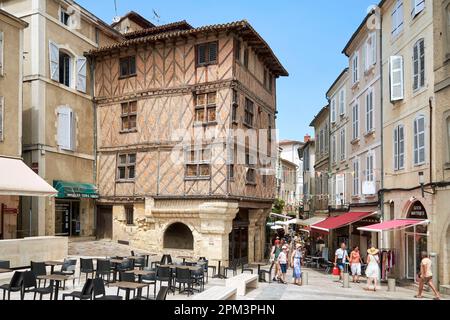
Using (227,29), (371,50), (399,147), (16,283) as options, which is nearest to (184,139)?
(227,29)

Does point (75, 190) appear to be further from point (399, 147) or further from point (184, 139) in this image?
point (399, 147)

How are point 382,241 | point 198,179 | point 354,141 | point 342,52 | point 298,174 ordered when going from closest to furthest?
point 382,241, point 198,179, point 354,141, point 342,52, point 298,174

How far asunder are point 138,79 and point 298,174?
38.4m

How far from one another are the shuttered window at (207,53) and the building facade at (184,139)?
0.04 m

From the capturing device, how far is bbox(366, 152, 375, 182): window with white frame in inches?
766

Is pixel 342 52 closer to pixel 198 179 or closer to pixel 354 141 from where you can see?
pixel 354 141

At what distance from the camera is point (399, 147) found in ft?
55.6

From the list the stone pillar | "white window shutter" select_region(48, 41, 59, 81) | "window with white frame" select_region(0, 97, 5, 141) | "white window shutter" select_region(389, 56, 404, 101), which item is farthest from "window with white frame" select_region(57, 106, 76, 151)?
"white window shutter" select_region(389, 56, 404, 101)

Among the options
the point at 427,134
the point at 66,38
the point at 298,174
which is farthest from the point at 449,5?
the point at 298,174

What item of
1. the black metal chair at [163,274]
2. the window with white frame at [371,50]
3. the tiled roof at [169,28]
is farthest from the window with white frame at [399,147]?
the tiled roof at [169,28]

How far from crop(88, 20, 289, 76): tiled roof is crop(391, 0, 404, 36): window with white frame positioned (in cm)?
544

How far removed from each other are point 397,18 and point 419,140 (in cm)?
494

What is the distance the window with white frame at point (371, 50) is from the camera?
1944 centimetres
